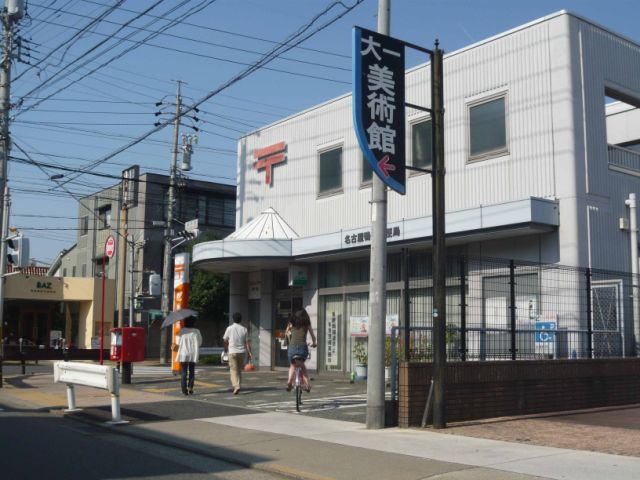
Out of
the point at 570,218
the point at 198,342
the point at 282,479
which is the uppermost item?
the point at 570,218

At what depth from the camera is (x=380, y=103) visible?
11.8 meters

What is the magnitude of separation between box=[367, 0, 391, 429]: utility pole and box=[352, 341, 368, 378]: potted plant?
321 inches

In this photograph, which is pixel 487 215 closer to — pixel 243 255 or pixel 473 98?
pixel 473 98

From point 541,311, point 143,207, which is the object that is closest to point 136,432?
point 541,311

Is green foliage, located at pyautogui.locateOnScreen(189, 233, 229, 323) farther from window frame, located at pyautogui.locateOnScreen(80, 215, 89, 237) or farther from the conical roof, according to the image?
the conical roof

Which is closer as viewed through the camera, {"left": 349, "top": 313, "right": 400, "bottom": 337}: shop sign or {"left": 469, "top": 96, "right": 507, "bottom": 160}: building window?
{"left": 469, "top": 96, "right": 507, "bottom": 160}: building window

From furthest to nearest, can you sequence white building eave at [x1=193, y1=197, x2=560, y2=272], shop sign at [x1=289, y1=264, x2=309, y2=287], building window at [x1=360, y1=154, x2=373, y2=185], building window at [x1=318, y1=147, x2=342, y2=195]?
shop sign at [x1=289, y1=264, x2=309, y2=287]
building window at [x1=318, y1=147, x2=342, y2=195]
building window at [x1=360, y1=154, x2=373, y2=185]
white building eave at [x1=193, y1=197, x2=560, y2=272]

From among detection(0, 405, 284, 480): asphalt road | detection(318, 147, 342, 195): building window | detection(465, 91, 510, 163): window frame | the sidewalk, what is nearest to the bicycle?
the sidewalk

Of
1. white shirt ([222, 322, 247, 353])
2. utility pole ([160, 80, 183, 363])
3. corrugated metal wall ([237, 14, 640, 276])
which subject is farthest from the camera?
utility pole ([160, 80, 183, 363])

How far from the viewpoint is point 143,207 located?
47344 mm

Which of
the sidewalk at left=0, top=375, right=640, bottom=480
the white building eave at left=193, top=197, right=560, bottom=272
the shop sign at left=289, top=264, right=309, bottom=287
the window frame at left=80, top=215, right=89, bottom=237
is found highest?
the window frame at left=80, top=215, right=89, bottom=237

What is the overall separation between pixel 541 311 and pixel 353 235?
6266 mm

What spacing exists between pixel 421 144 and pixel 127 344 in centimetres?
923

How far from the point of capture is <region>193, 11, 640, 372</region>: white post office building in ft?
56.4
